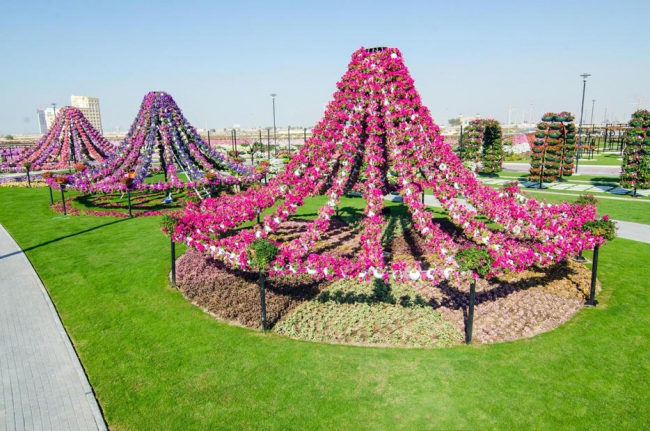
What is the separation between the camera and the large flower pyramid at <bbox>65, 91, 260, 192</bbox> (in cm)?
2438

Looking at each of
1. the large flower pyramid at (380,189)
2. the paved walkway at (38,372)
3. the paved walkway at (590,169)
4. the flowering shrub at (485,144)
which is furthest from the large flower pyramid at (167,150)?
the paved walkway at (590,169)

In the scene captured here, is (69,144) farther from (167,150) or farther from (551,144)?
(551,144)

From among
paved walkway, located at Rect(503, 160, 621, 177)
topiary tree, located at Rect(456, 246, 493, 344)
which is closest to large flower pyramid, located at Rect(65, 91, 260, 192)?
topiary tree, located at Rect(456, 246, 493, 344)

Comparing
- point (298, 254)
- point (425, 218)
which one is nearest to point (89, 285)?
point (298, 254)

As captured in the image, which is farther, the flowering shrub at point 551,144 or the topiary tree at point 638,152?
the flowering shrub at point 551,144

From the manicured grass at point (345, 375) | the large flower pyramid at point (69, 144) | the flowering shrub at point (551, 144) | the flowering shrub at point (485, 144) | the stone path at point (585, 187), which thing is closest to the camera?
the manicured grass at point (345, 375)

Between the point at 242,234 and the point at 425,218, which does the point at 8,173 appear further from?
the point at 425,218

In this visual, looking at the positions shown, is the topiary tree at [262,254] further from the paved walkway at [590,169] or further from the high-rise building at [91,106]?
the high-rise building at [91,106]

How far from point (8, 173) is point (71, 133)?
36.6ft

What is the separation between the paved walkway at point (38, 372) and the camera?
6.73 m

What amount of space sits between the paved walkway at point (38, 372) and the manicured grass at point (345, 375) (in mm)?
294

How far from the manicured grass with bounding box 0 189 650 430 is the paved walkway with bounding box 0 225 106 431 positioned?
0.29m

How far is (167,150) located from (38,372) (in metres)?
18.8

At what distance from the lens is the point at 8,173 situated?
43062 millimetres
